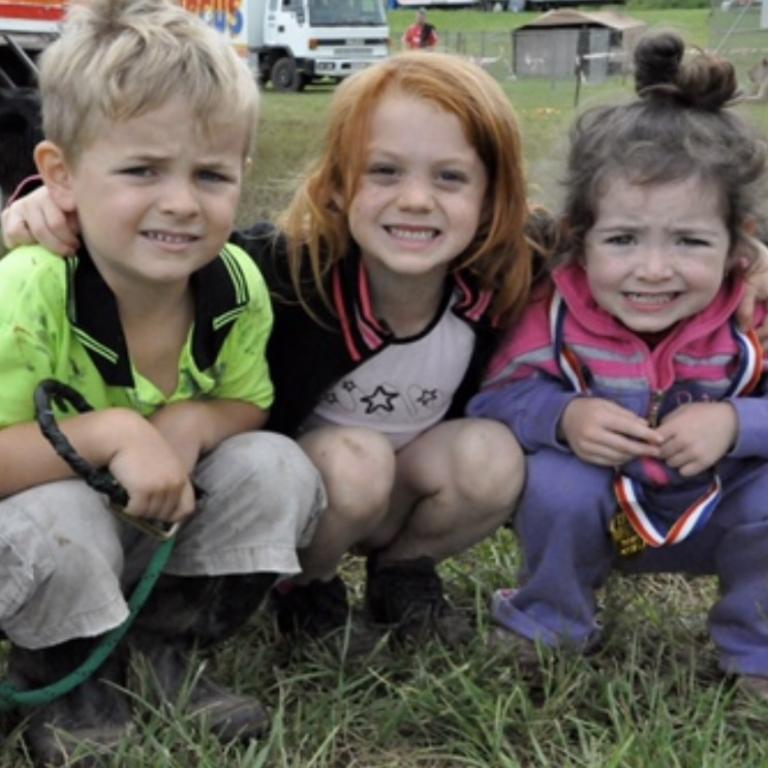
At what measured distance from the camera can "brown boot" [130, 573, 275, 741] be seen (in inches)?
92.4

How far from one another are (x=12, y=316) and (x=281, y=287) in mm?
563

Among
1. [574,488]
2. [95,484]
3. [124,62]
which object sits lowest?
[574,488]

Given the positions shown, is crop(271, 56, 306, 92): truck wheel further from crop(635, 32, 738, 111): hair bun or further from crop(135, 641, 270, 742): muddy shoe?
crop(135, 641, 270, 742): muddy shoe

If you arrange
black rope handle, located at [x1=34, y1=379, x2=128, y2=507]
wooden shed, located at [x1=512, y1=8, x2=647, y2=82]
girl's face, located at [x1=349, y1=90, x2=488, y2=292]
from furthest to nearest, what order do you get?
wooden shed, located at [x1=512, y1=8, x2=647, y2=82]
girl's face, located at [x1=349, y1=90, x2=488, y2=292]
black rope handle, located at [x1=34, y1=379, x2=128, y2=507]

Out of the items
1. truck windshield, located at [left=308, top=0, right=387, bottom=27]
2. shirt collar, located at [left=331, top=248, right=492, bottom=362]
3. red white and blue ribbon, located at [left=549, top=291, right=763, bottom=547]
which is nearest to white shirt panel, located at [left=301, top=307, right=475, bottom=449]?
shirt collar, located at [left=331, top=248, right=492, bottom=362]

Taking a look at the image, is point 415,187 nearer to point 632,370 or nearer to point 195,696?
point 632,370

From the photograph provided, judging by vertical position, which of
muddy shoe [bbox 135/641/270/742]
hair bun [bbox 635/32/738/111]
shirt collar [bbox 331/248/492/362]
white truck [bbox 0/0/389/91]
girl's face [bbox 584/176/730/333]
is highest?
hair bun [bbox 635/32/738/111]

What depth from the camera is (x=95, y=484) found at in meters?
2.14

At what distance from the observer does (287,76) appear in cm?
3127

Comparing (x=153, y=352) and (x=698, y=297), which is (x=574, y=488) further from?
(x=153, y=352)

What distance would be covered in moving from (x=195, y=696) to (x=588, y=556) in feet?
2.41

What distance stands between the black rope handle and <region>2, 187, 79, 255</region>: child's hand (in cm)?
23

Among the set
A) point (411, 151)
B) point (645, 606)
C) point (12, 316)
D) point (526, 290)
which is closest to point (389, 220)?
point (411, 151)

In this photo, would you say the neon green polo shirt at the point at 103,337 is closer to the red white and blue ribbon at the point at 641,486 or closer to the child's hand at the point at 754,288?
the red white and blue ribbon at the point at 641,486
